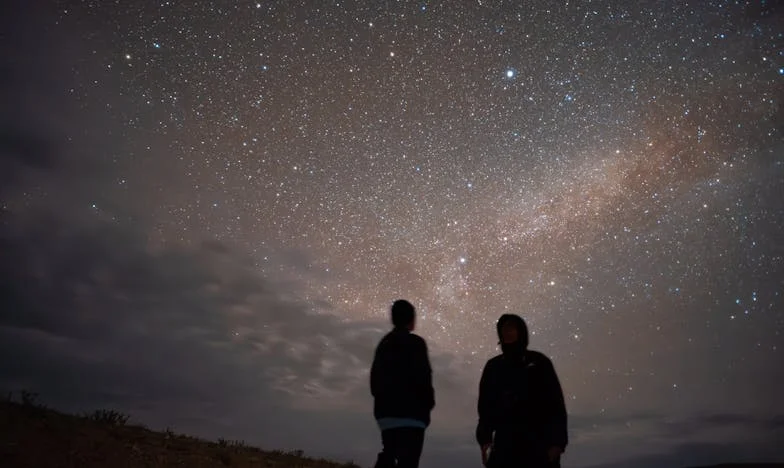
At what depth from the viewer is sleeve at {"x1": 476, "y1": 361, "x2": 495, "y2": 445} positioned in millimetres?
4457

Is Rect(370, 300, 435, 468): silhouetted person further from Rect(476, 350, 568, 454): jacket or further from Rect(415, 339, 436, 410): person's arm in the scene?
Rect(476, 350, 568, 454): jacket

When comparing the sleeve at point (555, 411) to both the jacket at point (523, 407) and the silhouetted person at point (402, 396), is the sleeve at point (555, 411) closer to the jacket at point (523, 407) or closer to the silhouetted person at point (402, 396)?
the jacket at point (523, 407)

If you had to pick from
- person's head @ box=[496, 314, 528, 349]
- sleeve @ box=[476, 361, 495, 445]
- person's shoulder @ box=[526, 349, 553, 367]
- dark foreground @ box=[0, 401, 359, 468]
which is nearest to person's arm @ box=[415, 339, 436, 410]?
sleeve @ box=[476, 361, 495, 445]

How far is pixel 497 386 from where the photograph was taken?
14.7 feet

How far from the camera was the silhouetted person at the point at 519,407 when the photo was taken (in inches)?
162

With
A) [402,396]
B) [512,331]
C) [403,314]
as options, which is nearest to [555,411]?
[512,331]

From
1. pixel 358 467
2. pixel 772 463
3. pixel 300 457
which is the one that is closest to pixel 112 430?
pixel 300 457

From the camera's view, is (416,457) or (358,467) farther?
(358,467)

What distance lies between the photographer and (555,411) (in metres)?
4.21

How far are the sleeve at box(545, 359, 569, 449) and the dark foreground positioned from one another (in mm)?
6418

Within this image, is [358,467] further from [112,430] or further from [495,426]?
[495,426]

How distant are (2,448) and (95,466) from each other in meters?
1.16

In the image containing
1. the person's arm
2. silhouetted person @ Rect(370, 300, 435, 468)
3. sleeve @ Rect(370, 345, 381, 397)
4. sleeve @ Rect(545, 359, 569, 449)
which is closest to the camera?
sleeve @ Rect(545, 359, 569, 449)

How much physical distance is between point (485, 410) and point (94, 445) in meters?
6.73
